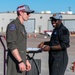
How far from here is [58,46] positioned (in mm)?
5988

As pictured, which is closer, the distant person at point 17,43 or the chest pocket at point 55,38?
the distant person at point 17,43

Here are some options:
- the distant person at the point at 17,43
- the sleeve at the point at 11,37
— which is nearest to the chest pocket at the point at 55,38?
the distant person at the point at 17,43

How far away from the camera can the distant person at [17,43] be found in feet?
15.6

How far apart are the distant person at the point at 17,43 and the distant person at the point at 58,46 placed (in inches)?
43.6

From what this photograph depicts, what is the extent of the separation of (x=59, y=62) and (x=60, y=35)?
494 mm

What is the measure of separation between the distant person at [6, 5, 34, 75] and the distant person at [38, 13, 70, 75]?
111cm

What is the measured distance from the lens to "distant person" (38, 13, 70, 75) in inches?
236

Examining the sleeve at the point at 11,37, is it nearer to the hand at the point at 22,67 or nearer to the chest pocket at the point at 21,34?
the chest pocket at the point at 21,34

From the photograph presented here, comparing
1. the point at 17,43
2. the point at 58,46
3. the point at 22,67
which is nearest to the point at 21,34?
the point at 17,43

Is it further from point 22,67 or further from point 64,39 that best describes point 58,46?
point 22,67

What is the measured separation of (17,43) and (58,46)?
4.23 ft

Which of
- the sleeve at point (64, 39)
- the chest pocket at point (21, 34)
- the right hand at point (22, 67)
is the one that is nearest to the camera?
the right hand at point (22, 67)

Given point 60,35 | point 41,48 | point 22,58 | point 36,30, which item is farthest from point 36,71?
point 36,30

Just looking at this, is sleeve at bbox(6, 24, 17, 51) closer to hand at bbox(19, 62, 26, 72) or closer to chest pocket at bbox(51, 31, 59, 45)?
hand at bbox(19, 62, 26, 72)
